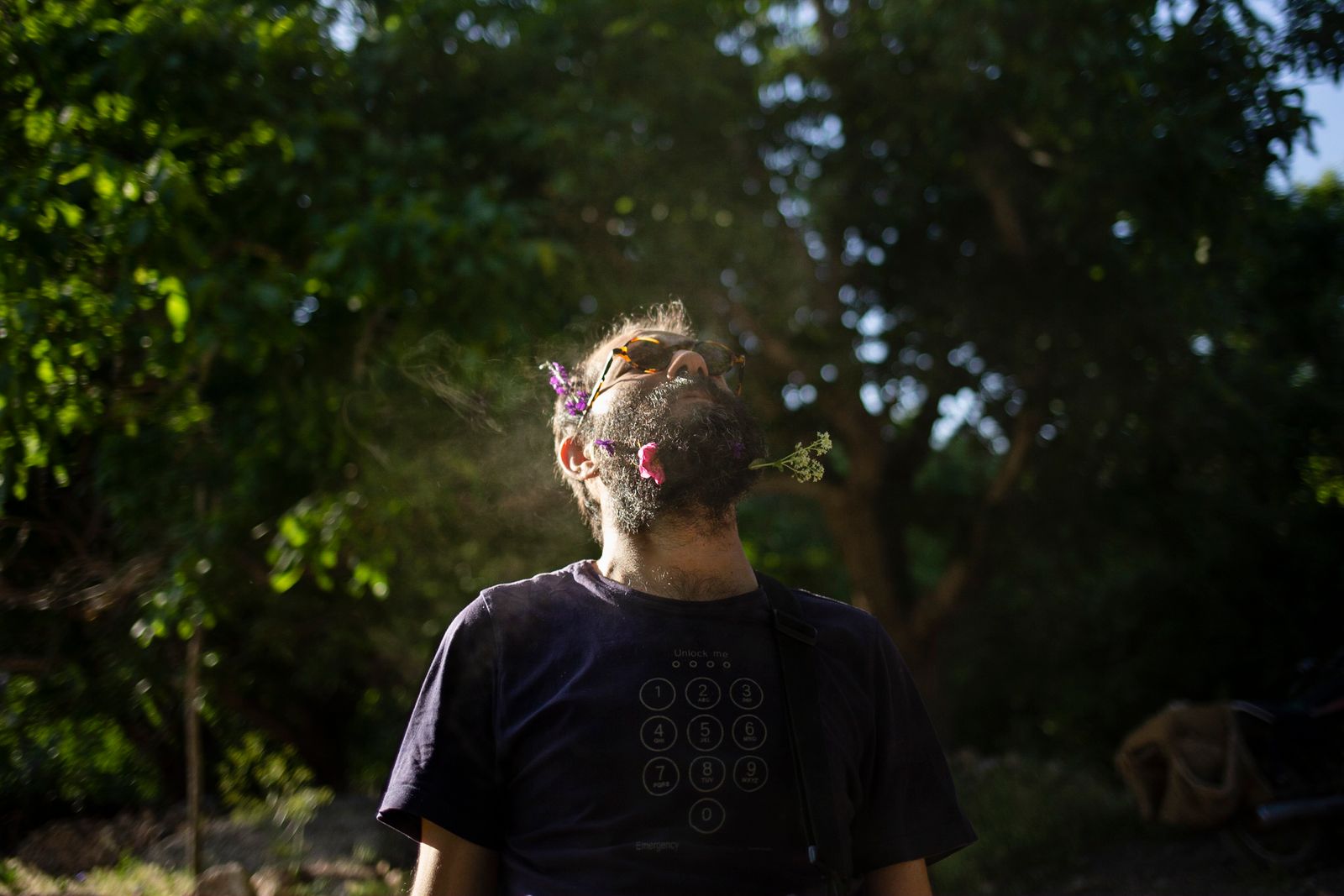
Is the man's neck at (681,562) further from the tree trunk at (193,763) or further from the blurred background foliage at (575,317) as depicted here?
the tree trunk at (193,763)

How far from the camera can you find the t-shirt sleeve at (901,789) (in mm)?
1734

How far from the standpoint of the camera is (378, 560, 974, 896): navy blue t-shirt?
5.10 feet

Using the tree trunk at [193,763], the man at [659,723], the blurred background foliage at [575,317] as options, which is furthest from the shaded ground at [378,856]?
the man at [659,723]

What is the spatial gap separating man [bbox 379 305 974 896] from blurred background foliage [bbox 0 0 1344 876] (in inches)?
39.2

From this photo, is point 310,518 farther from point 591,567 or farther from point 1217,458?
point 1217,458

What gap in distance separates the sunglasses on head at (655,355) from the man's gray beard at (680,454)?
0.26 feet

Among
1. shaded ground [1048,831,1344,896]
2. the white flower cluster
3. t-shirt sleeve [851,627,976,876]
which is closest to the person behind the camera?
t-shirt sleeve [851,627,976,876]

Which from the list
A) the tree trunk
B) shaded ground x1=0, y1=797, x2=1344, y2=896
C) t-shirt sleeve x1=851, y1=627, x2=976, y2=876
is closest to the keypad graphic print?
t-shirt sleeve x1=851, y1=627, x2=976, y2=876

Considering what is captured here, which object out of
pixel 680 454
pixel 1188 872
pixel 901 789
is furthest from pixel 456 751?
pixel 1188 872

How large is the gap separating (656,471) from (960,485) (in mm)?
9524

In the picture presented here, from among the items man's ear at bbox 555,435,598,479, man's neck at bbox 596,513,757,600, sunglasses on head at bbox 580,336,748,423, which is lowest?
man's neck at bbox 596,513,757,600

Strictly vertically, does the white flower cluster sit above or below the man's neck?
above

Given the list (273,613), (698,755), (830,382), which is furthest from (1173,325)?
(698,755)

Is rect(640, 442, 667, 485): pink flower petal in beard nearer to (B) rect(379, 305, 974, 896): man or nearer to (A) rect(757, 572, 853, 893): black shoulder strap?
(B) rect(379, 305, 974, 896): man
